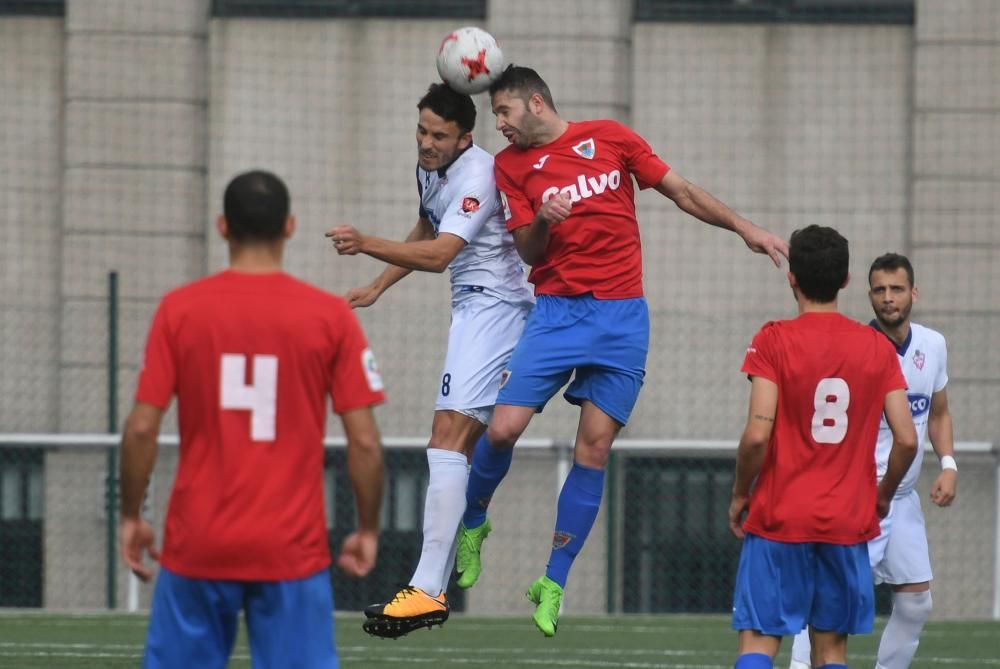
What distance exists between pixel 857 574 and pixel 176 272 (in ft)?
32.7

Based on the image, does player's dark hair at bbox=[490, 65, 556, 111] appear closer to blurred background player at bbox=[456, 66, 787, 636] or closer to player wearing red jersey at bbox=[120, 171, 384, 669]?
blurred background player at bbox=[456, 66, 787, 636]

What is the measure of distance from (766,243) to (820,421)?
4.14 feet

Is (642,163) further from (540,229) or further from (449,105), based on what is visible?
(449,105)

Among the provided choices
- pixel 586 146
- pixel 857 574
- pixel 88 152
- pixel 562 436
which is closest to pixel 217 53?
pixel 88 152

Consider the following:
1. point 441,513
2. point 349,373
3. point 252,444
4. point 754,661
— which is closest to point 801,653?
point 441,513

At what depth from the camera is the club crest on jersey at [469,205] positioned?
7.87 meters

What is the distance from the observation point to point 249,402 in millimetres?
5121

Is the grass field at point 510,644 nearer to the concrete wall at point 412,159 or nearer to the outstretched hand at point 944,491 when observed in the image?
the concrete wall at point 412,159

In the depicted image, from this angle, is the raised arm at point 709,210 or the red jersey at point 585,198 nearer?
the raised arm at point 709,210

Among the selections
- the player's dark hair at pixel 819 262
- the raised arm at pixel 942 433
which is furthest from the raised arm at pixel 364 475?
the raised arm at pixel 942 433

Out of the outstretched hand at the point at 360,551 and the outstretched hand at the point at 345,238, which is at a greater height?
the outstretched hand at the point at 345,238

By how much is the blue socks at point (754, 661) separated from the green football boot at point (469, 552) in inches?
80.5

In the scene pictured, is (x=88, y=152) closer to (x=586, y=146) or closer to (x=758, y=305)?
(x=758, y=305)

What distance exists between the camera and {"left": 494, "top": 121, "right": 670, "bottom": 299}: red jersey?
307 inches
